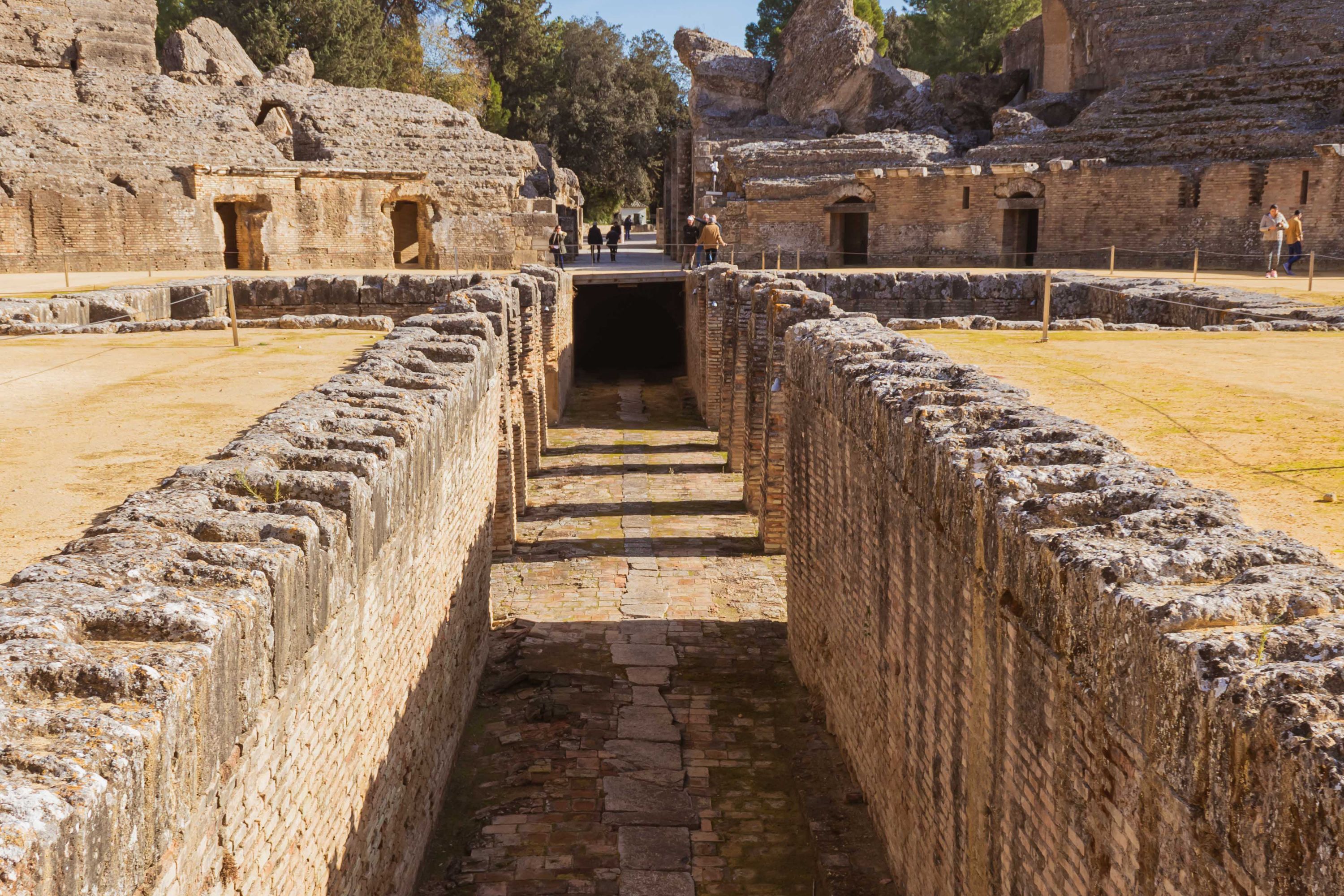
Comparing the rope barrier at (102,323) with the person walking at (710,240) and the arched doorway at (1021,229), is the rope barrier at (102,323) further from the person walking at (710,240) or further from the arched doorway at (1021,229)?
the arched doorway at (1021,229)

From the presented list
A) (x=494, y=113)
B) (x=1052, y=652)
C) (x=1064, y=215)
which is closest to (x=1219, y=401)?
(x=1052, y=652)

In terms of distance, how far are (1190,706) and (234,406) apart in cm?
679

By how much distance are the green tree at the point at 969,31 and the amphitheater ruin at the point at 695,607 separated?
2660cm

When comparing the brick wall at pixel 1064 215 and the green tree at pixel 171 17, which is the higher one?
the green tree at pixel 171 17

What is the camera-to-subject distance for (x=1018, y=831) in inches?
154

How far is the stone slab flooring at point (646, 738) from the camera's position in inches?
250

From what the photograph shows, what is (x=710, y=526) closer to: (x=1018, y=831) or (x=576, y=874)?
(x=576, y=874)

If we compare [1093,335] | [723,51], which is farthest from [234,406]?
[723,51]

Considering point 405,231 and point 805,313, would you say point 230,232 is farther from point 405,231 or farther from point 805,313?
point 805,313

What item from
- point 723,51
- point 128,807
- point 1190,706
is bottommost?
point 128,807

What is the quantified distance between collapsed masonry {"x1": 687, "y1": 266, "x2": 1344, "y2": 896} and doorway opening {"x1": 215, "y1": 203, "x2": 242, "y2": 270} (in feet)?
72.7

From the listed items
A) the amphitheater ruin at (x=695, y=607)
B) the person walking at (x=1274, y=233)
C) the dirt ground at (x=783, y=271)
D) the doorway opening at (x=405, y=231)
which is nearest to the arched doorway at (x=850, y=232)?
the dirt ground at (x=783, y=271)

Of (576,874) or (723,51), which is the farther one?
(723,51)

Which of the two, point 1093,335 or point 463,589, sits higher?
point 1093,335
